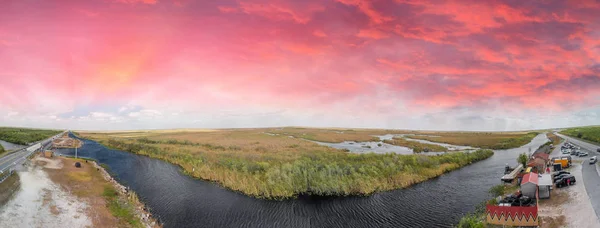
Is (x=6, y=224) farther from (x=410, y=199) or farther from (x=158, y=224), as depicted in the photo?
(x=410, y=199)

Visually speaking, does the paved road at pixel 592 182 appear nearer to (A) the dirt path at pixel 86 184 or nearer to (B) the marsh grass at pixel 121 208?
(B) the marsh grass at pixel 121 208

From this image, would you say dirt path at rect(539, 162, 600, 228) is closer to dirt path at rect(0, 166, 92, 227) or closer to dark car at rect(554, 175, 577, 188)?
dark car at rect(554, 175, 577, 188)

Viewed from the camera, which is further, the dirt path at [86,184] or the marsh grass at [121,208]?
the dirt path at [86,184]

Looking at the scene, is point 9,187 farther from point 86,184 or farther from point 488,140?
point 488,140

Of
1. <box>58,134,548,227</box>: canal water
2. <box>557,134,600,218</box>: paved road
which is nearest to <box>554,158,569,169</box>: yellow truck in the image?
<box>557,134,600,218</box>: paved road

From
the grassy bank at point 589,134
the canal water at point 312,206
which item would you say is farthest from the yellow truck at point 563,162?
the grassy bank at point 589,134

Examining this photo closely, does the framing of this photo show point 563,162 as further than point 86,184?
Yes

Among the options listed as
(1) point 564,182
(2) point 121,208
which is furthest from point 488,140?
(2) point 121,208

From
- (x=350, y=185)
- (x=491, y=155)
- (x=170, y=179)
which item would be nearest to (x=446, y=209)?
(x=350, y=185)
